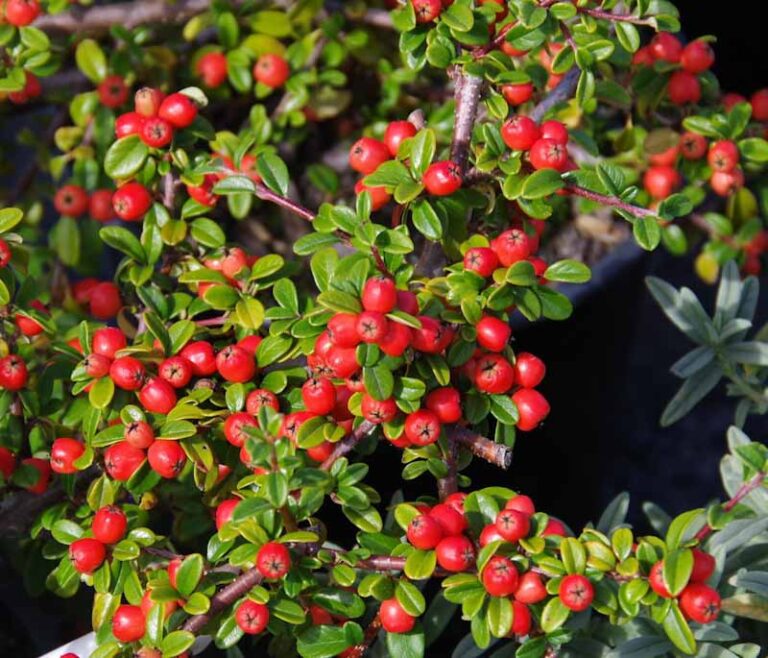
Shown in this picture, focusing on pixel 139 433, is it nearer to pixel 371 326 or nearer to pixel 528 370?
pixel 371 326

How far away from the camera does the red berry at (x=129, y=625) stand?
108 cm

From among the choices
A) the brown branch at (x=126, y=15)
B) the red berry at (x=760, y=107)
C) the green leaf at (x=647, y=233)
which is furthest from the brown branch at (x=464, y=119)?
the brown branch at (x=126, y=15)

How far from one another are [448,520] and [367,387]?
0.63 ft

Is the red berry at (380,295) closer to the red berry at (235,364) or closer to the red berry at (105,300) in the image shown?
the red berry at (235,364)

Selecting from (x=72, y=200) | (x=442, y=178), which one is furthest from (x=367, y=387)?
(x=72, y=200)

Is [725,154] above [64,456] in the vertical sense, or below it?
above

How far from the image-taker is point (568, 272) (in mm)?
1172

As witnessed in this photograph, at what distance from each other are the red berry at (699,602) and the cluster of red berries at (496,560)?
95 mm

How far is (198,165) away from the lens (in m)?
1.32

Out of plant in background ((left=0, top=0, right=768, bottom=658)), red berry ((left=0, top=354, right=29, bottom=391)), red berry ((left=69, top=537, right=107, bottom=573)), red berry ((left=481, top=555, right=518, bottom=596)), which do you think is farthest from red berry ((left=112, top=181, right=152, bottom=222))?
red berry ((left=481, top=555, right=518, bottom=596))

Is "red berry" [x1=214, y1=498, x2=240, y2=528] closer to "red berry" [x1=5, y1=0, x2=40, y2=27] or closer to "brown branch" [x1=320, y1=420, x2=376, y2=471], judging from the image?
"brown branch" [x1=320, y1=420, x2=376, y2=471]

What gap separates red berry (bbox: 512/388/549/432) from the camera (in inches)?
44.3

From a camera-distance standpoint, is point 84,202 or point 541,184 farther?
point 84,202

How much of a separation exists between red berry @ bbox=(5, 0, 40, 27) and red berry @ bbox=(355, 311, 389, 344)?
0.83m
